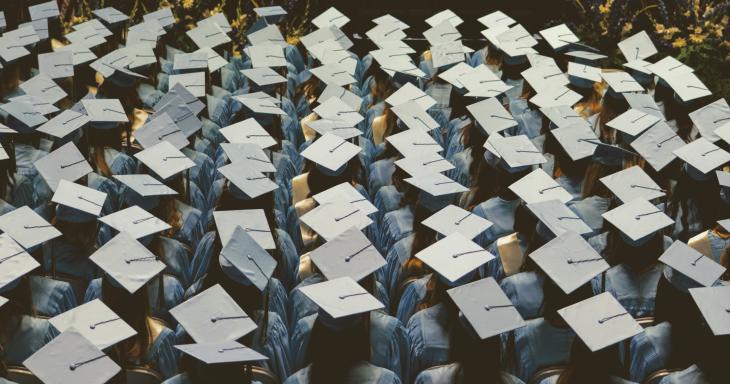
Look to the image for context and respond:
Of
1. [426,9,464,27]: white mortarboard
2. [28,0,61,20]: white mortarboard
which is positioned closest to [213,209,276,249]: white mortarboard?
[28,0,61,20]: white mortarboard

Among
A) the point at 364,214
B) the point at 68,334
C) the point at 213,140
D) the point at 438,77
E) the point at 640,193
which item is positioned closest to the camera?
the point at 68,334

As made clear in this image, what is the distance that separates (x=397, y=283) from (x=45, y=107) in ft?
8.63

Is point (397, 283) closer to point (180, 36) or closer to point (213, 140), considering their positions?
point (213, 140)

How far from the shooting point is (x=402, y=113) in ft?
19.0

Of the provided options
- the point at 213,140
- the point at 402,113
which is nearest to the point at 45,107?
the point at 213,140

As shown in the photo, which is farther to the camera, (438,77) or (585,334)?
(438,77)

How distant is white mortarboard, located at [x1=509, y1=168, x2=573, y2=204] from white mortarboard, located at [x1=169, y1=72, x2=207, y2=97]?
7.90 feet

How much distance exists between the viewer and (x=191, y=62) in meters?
6.44

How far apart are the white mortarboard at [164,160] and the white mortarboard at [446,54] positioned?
2.51 metres

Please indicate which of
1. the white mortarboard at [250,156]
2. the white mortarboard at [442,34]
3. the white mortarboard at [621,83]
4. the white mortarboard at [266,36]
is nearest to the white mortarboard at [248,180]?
the white mortarboard at [250,156]

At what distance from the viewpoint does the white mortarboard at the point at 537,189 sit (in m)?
Answer: 4.84

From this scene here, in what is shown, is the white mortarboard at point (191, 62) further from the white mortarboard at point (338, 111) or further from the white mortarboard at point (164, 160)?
the white mortarboard at point (164, 160)

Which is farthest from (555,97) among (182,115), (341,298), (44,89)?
(44,89)

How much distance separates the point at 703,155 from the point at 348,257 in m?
2.44
